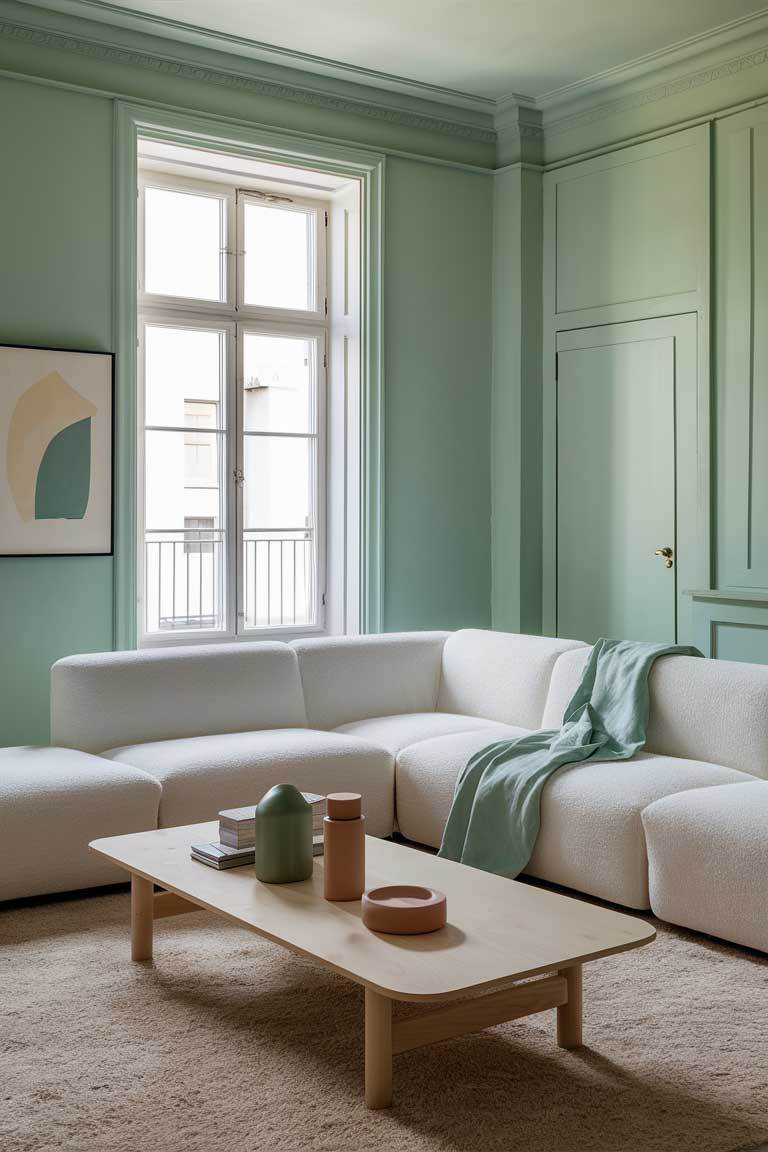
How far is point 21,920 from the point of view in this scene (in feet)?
10.7

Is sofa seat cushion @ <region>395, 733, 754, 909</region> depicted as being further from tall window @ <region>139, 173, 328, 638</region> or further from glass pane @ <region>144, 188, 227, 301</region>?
glass pane @ <region>144, 188, 227, 301</region>

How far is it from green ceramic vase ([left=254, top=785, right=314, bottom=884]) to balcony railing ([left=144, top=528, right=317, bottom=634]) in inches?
101

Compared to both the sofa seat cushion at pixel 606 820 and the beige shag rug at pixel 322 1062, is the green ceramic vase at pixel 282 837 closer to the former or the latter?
the beige shag rug at pixel 322 1062

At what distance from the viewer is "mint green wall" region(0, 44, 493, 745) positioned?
4.45 meters

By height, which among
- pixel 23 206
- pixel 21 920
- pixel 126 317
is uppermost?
pixel 23 206

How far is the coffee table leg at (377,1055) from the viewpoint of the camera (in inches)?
83.6

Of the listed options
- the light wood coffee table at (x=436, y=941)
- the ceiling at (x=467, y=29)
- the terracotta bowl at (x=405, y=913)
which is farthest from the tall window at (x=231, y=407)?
the terracotta bowl at (x=405, y=913)

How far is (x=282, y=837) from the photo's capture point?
263cm

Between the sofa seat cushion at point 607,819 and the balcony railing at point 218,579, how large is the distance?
218 centimetres

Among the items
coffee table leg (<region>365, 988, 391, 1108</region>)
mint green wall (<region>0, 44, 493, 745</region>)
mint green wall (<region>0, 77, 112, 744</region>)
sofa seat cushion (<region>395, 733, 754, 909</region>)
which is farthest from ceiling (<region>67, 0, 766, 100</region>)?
coffee table leg (<region>365, 988, 391, 1108</region>)

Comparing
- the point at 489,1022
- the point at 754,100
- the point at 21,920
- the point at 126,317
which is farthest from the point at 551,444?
the point at 489,1022

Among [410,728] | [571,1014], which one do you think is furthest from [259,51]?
[571,1014]

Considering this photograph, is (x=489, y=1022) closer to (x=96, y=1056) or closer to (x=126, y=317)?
(x=96, y=1056)

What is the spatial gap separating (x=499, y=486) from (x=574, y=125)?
1.68 metres
